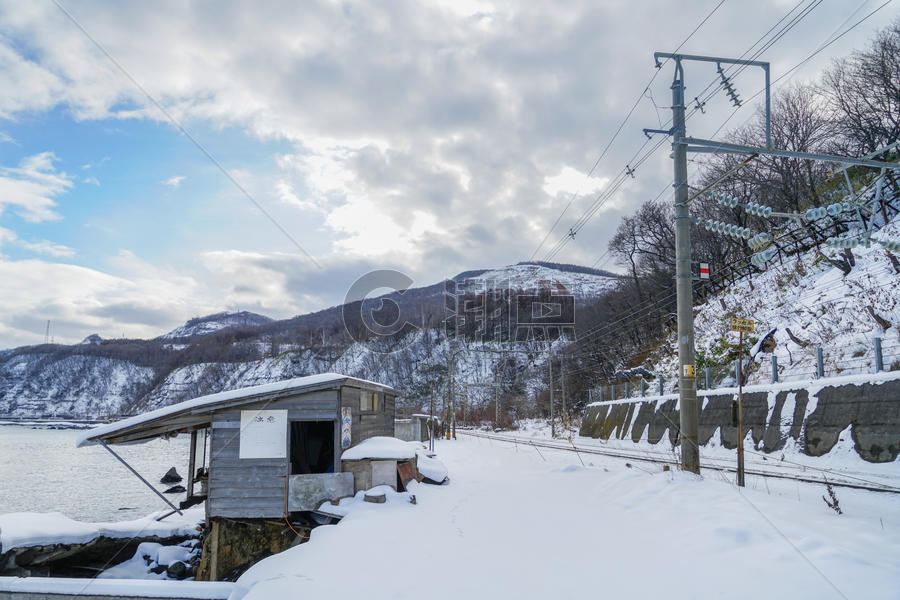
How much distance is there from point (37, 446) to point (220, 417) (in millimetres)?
87876

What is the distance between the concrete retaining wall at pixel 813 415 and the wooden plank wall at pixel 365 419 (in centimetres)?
1092

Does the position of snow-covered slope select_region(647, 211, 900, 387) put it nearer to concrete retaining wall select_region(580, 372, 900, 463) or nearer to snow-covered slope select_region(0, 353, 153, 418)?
concrete retaining wall select_region(580, 372, 900, 463)

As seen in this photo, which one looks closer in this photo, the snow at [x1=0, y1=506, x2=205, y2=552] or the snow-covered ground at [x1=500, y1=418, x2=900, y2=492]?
the snow-covered ground at [x1=500, y1=418, x2=900, y2=492]

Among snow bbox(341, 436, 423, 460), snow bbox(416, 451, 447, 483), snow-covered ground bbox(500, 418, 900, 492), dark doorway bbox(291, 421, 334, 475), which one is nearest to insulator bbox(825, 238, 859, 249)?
snow-covered ground bbox(500, 418, 900, 492)

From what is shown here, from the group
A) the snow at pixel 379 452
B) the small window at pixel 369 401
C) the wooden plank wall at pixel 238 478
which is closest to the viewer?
the wooden plank wall at pixel 238 478

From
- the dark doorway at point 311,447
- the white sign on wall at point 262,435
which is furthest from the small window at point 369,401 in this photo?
the white sign on wall at point 262,435

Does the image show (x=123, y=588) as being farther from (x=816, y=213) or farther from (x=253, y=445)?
→ (x=816, y=213)

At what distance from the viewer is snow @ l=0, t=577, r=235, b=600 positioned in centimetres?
867

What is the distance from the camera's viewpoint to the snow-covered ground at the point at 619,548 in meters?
5.28

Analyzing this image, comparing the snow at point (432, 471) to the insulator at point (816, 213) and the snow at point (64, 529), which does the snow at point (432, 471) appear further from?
the insulator at point (816, 213)

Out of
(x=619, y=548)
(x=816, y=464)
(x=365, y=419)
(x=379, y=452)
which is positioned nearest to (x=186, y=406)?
(x=379, y=452)

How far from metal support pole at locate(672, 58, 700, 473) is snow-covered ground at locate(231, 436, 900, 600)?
2.41 ft

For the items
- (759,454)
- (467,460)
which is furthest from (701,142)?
(467,460)

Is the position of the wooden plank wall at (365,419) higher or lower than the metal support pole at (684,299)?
lower
